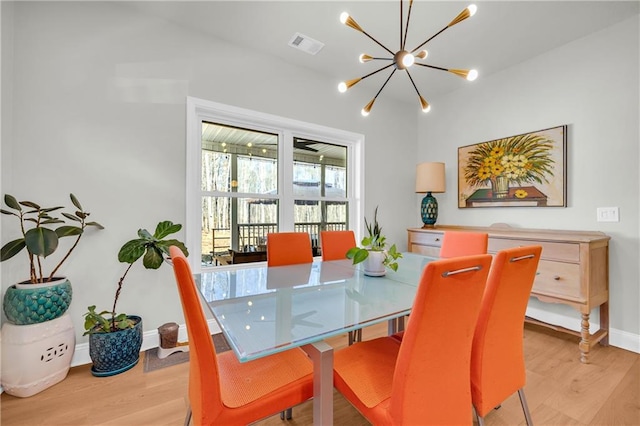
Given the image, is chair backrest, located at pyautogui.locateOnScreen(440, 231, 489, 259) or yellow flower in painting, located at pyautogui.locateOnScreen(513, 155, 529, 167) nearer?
chair backrest, located at pyautogui.locateOnScreen(440, 231, 489, 259)

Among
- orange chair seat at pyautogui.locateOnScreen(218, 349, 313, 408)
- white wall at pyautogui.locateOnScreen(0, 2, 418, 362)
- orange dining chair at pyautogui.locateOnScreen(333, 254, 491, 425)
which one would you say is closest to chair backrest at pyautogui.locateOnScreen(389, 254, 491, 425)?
orange dining chair at pyautogui.locateOnScreen(333, 254, 491, 425)

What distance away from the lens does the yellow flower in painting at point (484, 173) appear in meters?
3.20

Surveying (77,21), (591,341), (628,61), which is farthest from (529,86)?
(77,21)

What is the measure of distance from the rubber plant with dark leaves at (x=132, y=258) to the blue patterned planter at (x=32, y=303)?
224 millimetres

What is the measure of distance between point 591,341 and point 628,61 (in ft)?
7.68

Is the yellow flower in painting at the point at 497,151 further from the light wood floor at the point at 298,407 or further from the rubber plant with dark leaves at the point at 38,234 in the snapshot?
the rubber plant with dark leaves at the point at 38,234

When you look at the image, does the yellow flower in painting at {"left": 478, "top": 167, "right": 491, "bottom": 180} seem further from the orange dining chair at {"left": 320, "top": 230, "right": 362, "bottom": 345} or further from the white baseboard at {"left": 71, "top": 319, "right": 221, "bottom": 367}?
the white baseboard at {"left": 71, "top": 319, "right": 221, "bottom": 367}

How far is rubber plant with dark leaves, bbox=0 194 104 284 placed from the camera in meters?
1.55

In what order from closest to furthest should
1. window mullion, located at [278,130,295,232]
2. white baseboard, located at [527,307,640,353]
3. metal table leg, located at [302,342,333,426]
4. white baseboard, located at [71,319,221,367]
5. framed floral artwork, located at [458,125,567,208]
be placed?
metal table leg, located at [302,342,333,426] < white baseboard, located at [71,319,221,367] < white baseboard, located at [527,307,640,353] < framed floral artwork, located at [458,125,567,208] < window mullion, located at [278,130,295,232]

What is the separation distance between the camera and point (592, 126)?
2.50 meters

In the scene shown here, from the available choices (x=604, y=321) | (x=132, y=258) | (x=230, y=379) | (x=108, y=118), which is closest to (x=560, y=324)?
(x=604, y=321)

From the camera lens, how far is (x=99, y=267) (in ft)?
6.88

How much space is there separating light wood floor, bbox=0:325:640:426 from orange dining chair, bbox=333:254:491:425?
736mm

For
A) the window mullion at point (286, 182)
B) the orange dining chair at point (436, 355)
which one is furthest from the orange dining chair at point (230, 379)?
the window mullion at point (286, 182)
